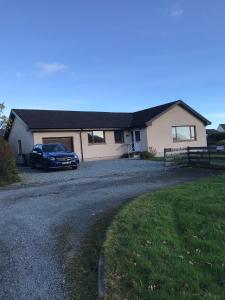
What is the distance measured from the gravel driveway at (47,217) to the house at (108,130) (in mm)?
11341

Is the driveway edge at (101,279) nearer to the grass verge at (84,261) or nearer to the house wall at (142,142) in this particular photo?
the grass verge at (84,261)

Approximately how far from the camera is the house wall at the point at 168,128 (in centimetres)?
3206

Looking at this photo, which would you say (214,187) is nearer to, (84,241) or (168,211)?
(168,211)

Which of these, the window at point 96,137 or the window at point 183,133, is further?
the window at point 183,133

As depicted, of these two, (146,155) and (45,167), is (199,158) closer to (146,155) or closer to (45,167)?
(45,167)

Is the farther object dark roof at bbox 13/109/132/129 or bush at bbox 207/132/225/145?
bush at bbox 207/132/225/145

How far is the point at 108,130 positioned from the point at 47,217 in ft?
75.7

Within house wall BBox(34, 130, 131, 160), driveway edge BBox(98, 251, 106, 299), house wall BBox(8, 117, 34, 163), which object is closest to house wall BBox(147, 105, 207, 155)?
house wall BBox(34, 130, 131, 160)

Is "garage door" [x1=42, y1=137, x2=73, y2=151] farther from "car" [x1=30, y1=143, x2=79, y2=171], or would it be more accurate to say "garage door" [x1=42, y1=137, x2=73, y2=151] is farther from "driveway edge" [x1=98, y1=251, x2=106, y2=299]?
"driveway edge" [x1=98, y1=251, x2=106, y2=299]

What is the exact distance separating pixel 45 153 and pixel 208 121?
18.6 metres

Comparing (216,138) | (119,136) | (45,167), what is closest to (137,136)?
Answer: (119,136)

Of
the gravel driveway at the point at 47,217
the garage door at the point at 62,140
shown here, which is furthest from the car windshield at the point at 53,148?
the gravel driveway at the point at 47,217

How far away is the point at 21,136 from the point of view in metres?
30.5

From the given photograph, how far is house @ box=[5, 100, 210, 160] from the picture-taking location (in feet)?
95.9
